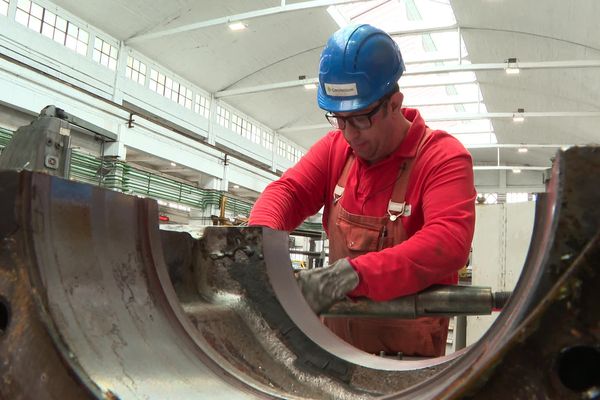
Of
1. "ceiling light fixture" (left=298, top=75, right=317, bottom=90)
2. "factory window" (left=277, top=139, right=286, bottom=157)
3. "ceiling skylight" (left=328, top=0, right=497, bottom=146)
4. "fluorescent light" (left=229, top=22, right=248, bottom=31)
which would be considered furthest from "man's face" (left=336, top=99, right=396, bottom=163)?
"factory window" (left=277, top=139, right=286, bottom=157)

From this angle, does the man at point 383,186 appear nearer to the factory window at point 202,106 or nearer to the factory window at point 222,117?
the factory window at point 202,106

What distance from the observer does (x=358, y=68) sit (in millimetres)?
1681

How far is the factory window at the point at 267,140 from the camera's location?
11.8 meters

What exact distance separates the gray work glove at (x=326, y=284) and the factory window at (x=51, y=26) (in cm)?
679

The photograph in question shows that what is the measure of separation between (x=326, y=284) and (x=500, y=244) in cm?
299

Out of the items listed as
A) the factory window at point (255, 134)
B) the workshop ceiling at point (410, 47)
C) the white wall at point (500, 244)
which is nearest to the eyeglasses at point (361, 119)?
the white wall at point (500, 244)

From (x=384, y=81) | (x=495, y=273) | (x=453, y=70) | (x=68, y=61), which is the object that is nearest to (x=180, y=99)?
(x=68, y=61)

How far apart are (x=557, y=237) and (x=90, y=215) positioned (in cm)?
54

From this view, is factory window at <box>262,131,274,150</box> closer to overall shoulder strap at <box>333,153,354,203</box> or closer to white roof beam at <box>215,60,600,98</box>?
white roof beam at <box>215,60,600,98</box>

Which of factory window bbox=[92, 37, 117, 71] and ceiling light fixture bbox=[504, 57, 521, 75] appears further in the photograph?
ceiling light fixture bbox=[504, 57, 521, 75]

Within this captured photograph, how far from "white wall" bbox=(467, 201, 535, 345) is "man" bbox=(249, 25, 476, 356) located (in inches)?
86.1

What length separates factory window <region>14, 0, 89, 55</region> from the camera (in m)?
6.57

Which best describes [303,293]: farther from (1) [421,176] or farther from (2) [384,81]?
(2) [384,81]

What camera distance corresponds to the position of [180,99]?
370 inches
